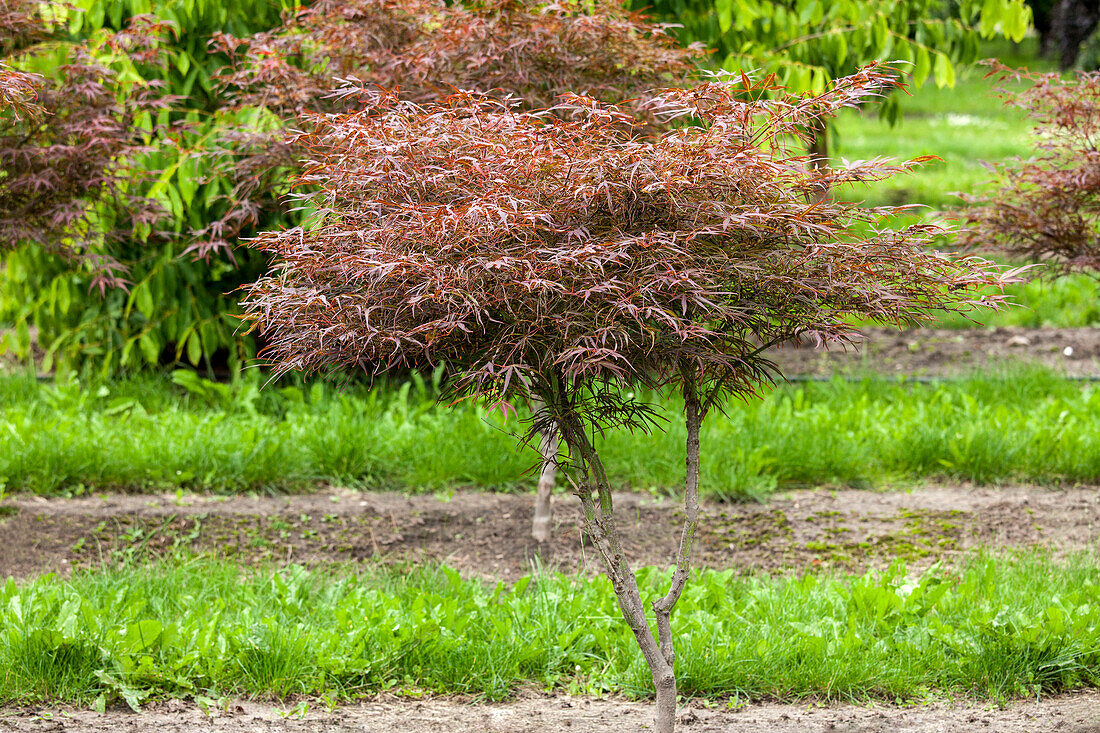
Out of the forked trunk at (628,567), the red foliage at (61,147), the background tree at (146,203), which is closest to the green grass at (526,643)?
the forked trunk at (628,567)

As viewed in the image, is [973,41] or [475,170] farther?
[973,41]

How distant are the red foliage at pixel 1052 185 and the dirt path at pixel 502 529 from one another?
1.24 meters

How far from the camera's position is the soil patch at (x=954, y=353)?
681 centimetres

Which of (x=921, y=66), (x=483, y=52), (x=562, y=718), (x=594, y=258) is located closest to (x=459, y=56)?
(x=483, y=52)

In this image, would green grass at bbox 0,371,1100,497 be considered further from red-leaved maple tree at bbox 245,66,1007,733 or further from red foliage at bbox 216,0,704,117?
red-leaved maple tree at bbox 245,66,1007,733

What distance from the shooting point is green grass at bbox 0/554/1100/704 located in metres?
3.17

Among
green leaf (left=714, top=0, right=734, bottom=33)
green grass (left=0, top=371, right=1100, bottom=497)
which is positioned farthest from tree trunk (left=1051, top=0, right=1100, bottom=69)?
green grass (left=0, top=371, right=1100, bottom=497)

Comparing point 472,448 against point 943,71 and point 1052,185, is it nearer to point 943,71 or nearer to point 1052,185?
point 1052,185

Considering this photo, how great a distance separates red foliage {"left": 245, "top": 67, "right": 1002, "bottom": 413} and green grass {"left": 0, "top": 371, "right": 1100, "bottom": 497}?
2.38 meters

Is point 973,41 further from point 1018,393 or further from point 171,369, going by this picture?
point 171,369

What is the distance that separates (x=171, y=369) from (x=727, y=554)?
393 cm

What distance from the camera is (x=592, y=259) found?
224cm

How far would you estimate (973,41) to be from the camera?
652 centimetres

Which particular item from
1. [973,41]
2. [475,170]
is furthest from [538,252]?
[973,41]
